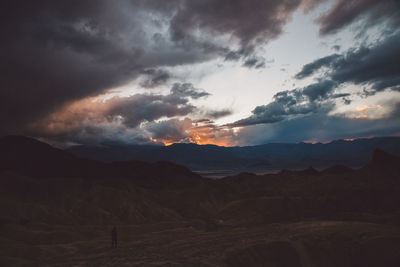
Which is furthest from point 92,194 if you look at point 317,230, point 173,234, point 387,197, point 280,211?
point 387,197

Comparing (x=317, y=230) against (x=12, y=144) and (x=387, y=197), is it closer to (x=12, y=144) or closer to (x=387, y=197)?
(x=387, y=197)

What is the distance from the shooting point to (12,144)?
134875mm

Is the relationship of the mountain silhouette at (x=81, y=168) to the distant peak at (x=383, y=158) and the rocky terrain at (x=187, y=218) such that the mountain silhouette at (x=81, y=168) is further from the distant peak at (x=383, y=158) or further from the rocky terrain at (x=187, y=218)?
the distant peak at (x=383, y=158)

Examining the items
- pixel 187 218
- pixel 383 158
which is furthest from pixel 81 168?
pixel 383 158

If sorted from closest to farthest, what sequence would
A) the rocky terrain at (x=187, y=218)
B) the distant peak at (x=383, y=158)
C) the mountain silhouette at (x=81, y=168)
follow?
the rocky terrain at (x=187, y=218), the distant peak at (x=383, y=158), the mountain silhouette at (x=81, y=168)

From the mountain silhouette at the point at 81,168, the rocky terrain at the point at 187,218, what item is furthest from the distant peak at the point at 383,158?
the mountain silhouette at the point at 81,168

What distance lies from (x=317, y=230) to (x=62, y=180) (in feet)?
205

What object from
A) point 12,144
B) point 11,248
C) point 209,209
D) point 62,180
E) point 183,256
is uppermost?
point 12,144

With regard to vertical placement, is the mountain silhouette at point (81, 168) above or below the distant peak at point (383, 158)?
above

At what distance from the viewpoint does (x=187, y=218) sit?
59125mm

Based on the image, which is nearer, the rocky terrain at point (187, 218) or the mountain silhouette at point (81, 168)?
the rocky terrain at point (187, 218)

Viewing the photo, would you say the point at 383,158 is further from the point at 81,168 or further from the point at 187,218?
the point at 81,168

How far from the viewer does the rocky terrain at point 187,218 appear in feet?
75.2

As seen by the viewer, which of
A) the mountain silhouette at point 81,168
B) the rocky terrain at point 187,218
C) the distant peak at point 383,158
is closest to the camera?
the rocky terrain at point 187,218
